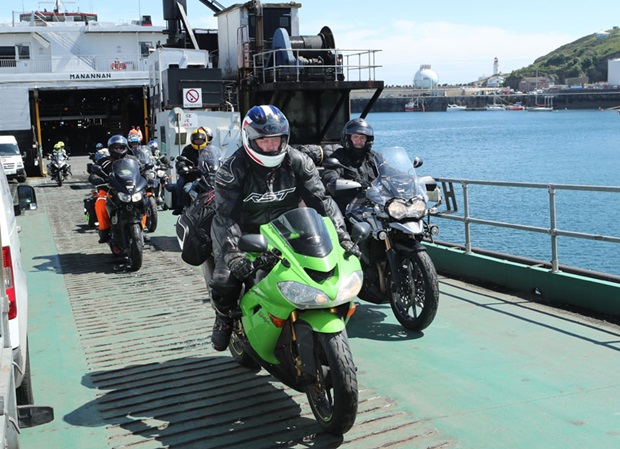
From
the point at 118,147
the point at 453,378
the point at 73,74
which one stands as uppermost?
the point at 73,74

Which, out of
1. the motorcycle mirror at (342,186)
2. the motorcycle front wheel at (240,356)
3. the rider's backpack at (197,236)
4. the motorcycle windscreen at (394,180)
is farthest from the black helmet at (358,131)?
the motorcycle front wheel at (240,356)

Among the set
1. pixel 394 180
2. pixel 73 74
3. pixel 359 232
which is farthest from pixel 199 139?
pixel 73 74

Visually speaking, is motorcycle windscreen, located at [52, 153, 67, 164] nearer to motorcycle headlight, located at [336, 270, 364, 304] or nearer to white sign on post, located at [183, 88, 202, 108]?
white sign on post, located at [183, 88, 202, 108]

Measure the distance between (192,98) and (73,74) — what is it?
18356 millimetres

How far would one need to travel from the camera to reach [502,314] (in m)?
7.72

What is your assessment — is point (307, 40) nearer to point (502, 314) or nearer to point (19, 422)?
point (502, 314)

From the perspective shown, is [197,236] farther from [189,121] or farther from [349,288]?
[189,121]

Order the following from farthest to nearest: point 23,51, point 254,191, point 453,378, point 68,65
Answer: point 23,51 < point 68,65 < point 453,378 < point 254,191

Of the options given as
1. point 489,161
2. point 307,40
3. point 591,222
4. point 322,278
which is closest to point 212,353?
point 322,278

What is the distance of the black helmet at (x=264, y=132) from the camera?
5.34 meters

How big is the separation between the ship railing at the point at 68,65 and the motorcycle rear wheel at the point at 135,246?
33014 mm

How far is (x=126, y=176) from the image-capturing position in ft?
35.1

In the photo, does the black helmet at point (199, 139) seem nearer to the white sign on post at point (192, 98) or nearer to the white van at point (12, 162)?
the white sign on post at point (192, 98)

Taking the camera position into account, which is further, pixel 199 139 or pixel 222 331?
pixel 199 139
